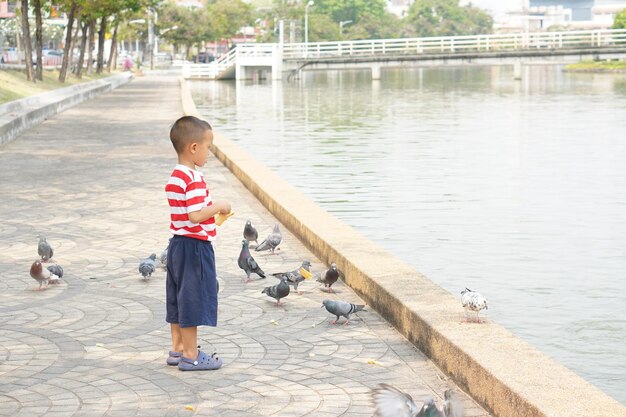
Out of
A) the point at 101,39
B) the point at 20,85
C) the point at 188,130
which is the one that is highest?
the point at 101,39

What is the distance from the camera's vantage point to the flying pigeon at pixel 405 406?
4.88 meters

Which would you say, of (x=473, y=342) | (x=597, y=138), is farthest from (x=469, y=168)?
(x=473, y=342)

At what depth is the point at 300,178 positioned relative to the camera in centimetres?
1798

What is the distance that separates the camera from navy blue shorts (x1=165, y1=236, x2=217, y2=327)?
6.39m

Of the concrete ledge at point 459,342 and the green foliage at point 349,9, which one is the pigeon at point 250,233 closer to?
the concrete ledge at point 459,342

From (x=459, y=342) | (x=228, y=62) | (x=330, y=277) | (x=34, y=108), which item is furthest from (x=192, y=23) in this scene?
(x=459, y=342)

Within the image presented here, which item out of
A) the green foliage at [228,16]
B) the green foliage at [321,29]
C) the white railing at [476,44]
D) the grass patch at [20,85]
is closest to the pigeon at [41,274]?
the grass patch at [20,85]

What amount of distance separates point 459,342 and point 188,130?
6.12 ft

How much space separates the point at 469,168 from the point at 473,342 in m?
13.1

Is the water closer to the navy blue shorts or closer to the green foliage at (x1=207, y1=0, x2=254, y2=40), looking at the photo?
the navy blue shorts

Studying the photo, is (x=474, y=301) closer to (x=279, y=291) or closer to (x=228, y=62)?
(x=279, y=291)

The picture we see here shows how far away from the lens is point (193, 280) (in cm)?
640

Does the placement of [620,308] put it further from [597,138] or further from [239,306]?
[597,138]

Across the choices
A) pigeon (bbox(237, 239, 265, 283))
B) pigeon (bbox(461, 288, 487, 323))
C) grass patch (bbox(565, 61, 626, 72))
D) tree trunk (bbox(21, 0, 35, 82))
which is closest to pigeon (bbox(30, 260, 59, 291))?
pigeon (bbox(237, 239, 265, 283))
